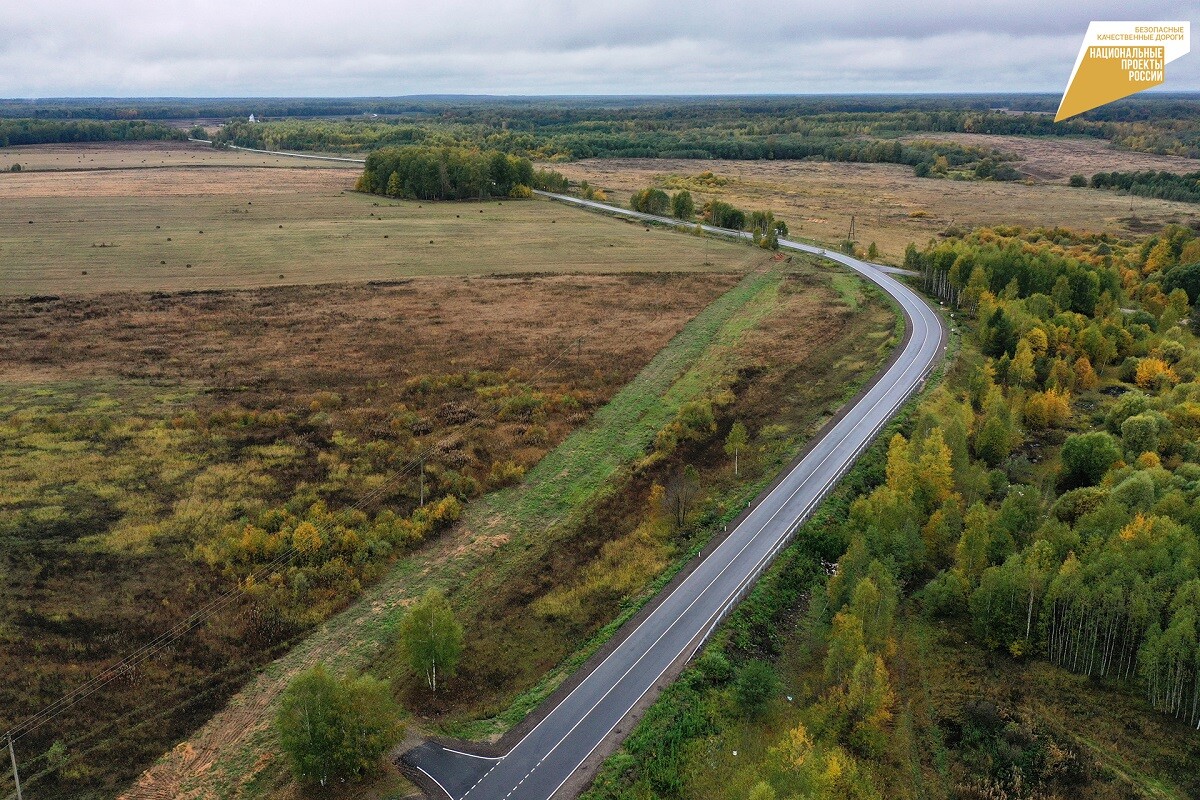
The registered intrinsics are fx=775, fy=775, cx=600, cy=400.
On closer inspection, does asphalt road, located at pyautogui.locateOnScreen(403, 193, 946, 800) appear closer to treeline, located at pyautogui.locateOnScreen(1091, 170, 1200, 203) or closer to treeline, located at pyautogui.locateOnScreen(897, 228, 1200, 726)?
treeline, located at pyautogui.locateOnScreen(897, 228, 1200, 726)

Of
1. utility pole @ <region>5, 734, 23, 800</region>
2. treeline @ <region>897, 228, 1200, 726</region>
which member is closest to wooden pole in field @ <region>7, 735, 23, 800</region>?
utility pole @ <region>5, 734, 23, 800</region>

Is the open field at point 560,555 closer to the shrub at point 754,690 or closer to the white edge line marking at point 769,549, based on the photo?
the white edge line marking at point 769,549

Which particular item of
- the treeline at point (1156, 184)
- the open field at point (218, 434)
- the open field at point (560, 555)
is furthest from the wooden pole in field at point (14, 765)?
the treeline at point (1156, 184)

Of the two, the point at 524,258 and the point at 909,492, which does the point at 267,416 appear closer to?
the point at 909,492

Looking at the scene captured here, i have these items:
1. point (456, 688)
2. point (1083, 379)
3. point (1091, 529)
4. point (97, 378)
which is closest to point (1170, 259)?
point (1083, 379)

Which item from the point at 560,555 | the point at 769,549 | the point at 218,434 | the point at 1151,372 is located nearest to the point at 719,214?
the point at 1151,372

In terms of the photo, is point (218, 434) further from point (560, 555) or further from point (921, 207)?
point (921, 207)

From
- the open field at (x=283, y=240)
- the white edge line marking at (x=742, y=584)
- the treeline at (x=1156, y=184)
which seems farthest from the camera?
the treeline at (x=1156, y=184)

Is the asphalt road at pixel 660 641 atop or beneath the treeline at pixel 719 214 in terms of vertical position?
beneath
